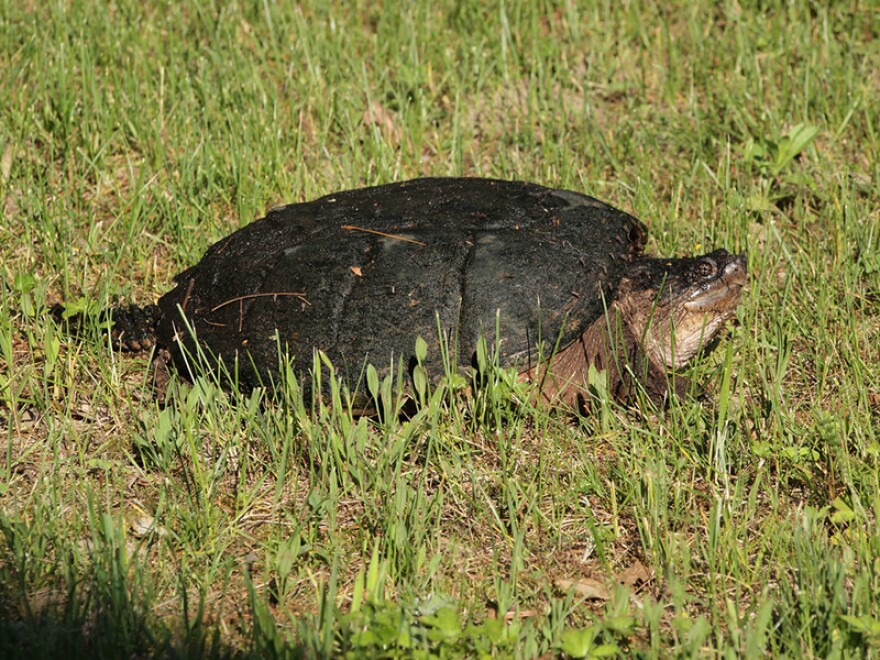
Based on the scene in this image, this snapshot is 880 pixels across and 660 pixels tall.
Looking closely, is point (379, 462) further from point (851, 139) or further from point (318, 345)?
point (851, 139)

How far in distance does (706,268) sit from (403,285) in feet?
3.39

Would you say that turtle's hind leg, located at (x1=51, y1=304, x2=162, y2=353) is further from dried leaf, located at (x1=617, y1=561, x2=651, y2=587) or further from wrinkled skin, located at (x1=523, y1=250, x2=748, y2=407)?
dried leaf, located at (x1=617, y1=561, x2=651, y2=587)

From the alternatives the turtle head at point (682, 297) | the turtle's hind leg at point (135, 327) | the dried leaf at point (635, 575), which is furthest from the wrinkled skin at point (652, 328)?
the turtle's hind leg at point (135, 327)

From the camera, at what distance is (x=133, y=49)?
482 cm

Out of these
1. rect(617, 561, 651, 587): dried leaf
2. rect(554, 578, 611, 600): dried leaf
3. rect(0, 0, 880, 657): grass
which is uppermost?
rect(0, 0, 880, 657): grass

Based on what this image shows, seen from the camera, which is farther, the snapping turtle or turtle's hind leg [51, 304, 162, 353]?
turtle's hind leg [51, 304, 162, 353]

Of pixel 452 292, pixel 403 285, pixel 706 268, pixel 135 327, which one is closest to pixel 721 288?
pixel 706 268

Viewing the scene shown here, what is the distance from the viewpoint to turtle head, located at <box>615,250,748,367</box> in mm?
3197

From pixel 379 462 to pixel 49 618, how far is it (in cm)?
87

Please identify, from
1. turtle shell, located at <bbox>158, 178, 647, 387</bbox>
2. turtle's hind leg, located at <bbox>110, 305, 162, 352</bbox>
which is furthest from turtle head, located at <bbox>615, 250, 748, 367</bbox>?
turtle's hind leg, located at <bbox>110, 305, 162, 352</bbox>

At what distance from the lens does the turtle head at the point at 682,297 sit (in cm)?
320

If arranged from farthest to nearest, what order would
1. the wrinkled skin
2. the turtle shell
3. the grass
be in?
the wrinkled skin
the turtle shell
the grass

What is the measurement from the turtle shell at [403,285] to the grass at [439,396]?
0.18 m

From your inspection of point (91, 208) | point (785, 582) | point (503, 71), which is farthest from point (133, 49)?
point (785, 582)
